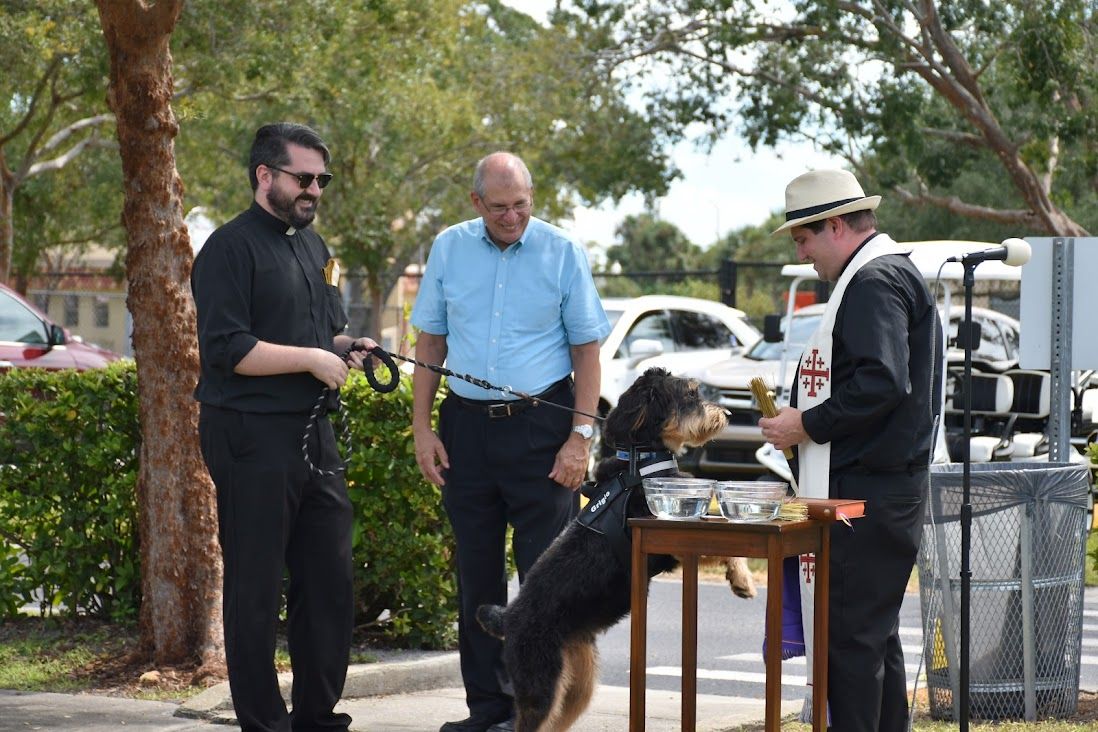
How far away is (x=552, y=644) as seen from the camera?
192 inches

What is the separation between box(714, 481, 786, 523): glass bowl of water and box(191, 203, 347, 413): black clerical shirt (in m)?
1.67

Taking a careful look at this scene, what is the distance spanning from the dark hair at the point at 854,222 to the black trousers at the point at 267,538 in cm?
193

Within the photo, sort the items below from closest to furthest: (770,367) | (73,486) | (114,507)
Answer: (114,507)
(73,486)
(770,367)

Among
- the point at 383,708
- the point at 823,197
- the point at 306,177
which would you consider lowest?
the point at 383,708

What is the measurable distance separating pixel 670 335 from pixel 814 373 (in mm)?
11902

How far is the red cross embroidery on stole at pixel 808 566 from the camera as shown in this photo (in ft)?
14.9

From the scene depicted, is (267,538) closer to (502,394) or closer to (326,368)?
(326,368)

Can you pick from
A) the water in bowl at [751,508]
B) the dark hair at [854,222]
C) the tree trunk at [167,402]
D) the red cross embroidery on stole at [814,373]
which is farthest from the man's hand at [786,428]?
the tree trunk at [167,402]

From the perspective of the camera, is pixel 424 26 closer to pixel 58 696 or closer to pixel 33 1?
pixel 33 1

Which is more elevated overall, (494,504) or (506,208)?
(506,208)

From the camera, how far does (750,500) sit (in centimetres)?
421

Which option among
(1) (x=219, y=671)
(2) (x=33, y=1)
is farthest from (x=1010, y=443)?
(2) (x=33, y=1)

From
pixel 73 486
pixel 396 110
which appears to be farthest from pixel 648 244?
pixel 73 486

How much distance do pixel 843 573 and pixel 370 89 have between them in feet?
78.1
